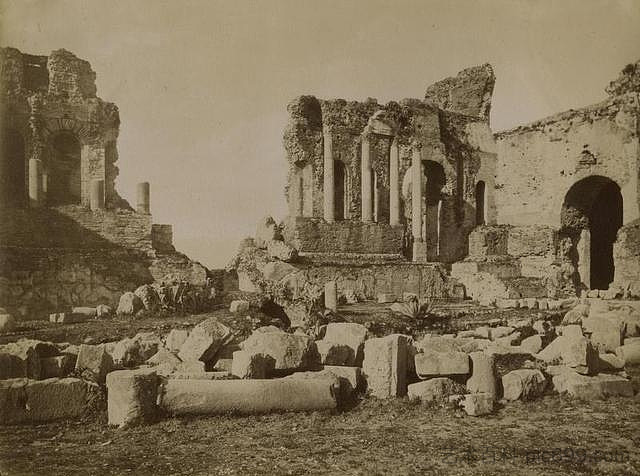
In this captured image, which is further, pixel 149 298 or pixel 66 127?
pixel 66 127

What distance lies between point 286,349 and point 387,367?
4.27ft

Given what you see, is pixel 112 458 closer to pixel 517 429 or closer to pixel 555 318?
pixel 517 429

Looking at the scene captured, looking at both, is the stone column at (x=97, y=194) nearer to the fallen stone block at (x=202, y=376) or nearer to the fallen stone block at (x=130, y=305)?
the fallen stone block at (x=130, y=305)

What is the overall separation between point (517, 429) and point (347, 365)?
248 cm

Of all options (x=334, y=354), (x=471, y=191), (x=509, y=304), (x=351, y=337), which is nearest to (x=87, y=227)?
(x=509, y=304)

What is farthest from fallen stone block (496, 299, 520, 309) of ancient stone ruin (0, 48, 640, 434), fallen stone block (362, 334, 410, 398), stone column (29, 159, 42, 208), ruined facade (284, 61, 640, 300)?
stone column (29, 159, 42, 208)

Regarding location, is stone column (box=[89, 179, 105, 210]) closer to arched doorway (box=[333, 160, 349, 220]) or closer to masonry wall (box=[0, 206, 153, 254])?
masonry wall (box=[0, 206, 153, 254])

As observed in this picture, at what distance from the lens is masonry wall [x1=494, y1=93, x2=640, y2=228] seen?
70.8ft

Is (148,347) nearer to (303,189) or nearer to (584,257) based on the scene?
(303,189)

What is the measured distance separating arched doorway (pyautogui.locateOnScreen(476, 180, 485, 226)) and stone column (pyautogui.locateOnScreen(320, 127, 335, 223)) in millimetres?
9197

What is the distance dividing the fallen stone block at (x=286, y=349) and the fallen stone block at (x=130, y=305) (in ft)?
24.5

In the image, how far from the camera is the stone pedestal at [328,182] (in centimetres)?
2225

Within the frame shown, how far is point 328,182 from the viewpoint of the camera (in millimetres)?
22438

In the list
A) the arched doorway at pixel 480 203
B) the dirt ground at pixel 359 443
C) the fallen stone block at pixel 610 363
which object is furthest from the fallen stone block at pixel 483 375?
the arched doorway at pixel 480 203
